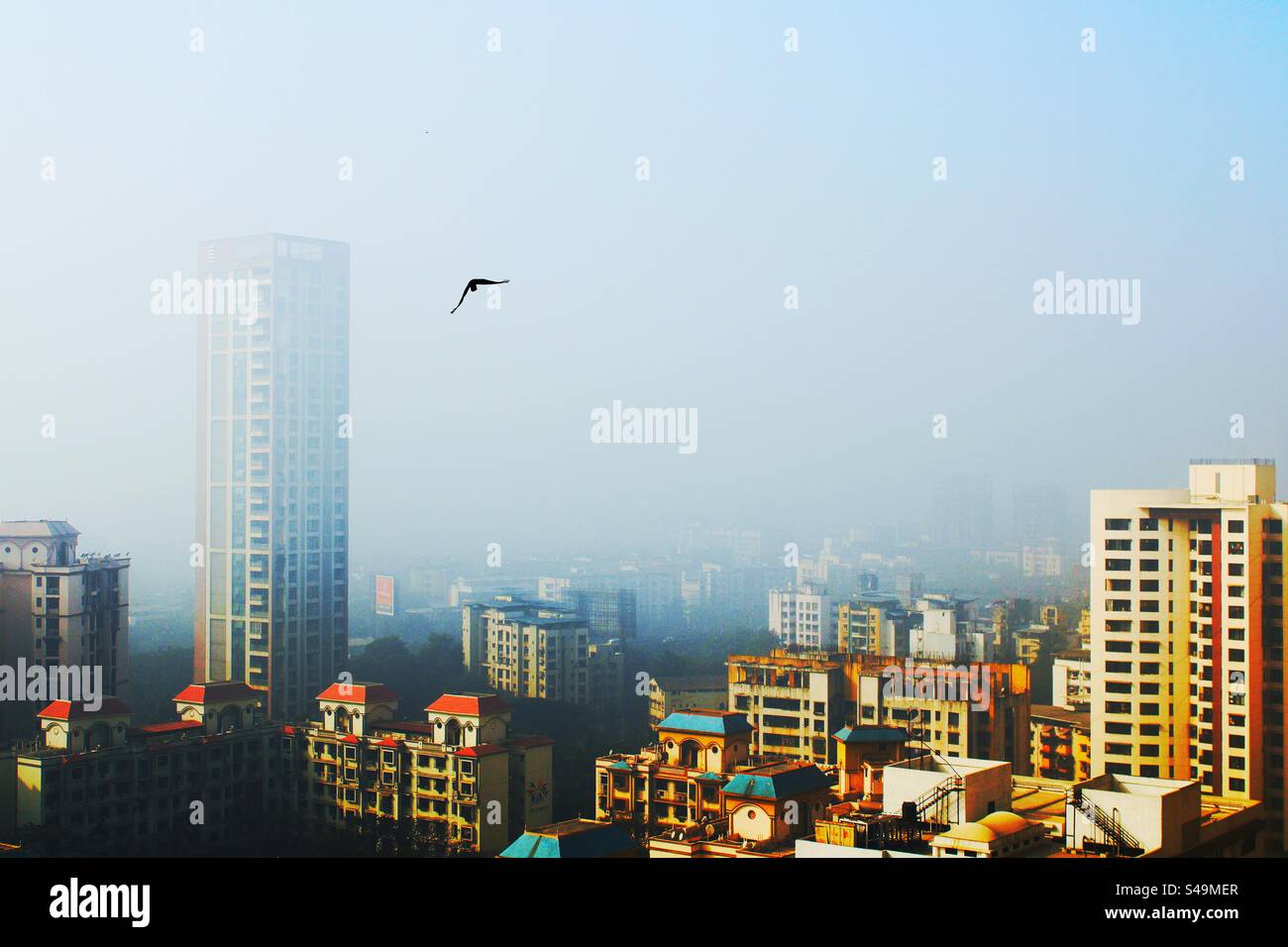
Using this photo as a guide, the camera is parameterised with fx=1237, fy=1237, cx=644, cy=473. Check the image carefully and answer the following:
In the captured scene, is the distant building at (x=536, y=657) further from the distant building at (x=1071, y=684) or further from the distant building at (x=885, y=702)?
the distant building at (x=1071, y=684)

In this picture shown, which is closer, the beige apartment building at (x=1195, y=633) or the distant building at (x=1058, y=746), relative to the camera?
the beige apartment building at (x=1195, y=633)

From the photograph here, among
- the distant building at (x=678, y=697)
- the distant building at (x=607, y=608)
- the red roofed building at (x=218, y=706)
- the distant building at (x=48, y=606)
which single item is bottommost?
the distant building at (x=678, y=697)

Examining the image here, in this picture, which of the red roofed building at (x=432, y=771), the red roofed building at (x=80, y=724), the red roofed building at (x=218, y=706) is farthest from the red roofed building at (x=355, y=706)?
the red roofed building at (x=80, y=724)

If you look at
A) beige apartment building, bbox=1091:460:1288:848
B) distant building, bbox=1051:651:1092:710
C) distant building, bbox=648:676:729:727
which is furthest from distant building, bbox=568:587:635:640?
beige apartment building, bbox=1091:460:1288:848

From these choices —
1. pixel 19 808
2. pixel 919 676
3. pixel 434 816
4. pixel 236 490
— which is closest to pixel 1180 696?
pixel 919 676

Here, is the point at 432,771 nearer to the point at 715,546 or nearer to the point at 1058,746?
the point at 1058,746

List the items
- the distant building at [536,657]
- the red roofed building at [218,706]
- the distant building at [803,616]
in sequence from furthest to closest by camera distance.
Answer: the distant building at [803,616]
the distant building at [536,657]
the red roofed building at [218,706]

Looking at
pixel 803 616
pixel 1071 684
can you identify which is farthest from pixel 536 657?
pixel 1071 684
